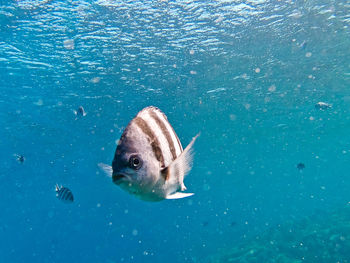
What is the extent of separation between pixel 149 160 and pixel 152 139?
0.14 m

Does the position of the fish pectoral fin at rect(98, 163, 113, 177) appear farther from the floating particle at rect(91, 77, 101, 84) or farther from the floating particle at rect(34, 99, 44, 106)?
the floating particle at rect(34, 99, 44, 106)

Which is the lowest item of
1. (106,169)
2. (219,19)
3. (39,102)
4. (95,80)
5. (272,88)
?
(39,102)

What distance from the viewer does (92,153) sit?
38.2 m

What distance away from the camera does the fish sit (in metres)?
1.38

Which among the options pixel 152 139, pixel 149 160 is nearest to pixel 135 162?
pixel 149 160

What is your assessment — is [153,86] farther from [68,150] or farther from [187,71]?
[68,150]

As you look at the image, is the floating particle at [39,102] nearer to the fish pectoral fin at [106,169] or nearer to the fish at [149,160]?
the fish pectoral fin at [106,169]

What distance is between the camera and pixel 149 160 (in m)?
1.46

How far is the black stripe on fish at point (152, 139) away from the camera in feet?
5.00

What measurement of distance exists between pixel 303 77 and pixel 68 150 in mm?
29670

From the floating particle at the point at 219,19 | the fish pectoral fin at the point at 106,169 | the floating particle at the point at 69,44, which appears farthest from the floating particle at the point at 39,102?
the fish pectoral fin at the point at 106,169

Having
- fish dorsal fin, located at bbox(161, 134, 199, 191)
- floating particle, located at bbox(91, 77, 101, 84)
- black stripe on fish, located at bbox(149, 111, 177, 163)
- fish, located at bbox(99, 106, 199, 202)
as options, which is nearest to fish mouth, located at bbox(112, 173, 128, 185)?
fish, located at bbox(99, 106, 199, 202)

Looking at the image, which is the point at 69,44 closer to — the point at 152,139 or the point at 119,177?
the point at 152,139

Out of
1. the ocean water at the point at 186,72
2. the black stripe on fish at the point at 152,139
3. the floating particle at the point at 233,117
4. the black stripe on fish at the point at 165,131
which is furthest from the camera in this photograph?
the floating particle at the point at 233,117
